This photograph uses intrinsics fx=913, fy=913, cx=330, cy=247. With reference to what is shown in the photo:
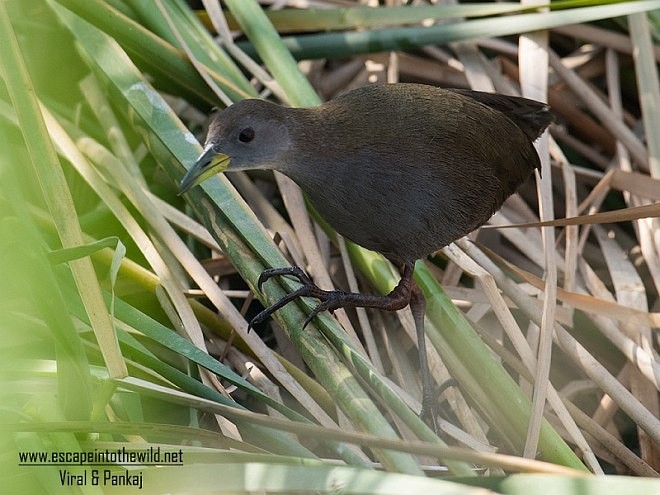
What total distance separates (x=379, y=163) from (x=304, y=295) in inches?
14.9

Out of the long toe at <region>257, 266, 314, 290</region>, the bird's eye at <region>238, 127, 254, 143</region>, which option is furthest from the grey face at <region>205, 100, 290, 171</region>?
the long toe at <region>257, 266, 314, 290</region>

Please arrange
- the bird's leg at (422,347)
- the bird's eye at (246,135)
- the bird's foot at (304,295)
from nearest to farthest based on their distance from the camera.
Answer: the bird's foot at (304,295) < the bird's eye at (246,135) < the bird's leg at (422,347)

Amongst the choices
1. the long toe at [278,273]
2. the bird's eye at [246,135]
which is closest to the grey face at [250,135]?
the bird's eye at [246,135]

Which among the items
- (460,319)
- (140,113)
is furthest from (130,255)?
(460,319)

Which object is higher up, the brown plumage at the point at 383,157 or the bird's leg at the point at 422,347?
the brown plumage at the point at 383,157

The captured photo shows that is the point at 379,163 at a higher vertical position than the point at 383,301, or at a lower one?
higher

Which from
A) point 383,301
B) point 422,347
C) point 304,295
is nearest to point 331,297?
point 304,295

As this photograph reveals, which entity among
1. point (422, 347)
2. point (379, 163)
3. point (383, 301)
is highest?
point (379, 163)

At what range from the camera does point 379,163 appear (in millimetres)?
2271

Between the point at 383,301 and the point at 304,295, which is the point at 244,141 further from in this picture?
the point at 383,301

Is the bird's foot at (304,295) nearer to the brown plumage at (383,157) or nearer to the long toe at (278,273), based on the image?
the long toe at (278,273)

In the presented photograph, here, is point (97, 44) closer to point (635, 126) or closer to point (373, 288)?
point (373, 288)

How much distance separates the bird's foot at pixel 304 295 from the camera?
214 centimetres

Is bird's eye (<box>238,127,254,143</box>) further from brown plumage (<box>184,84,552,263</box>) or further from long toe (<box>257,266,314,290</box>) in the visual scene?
long toe (<box>257,266,314,290</box>)
